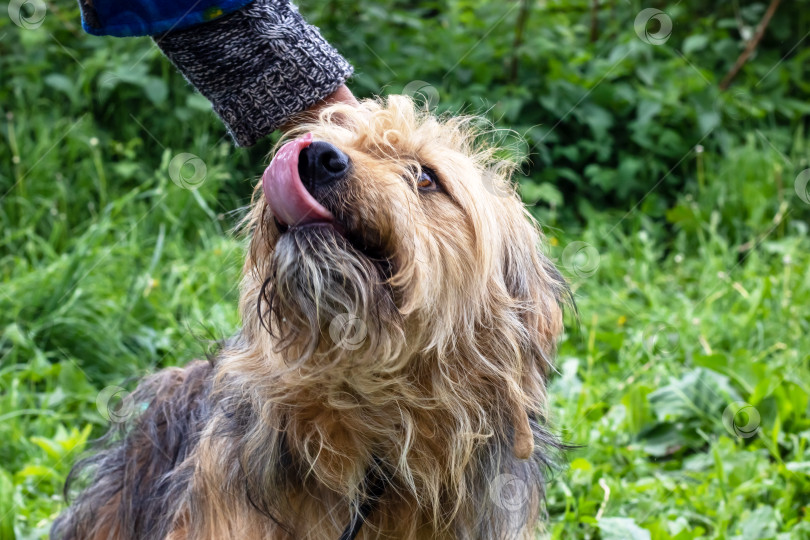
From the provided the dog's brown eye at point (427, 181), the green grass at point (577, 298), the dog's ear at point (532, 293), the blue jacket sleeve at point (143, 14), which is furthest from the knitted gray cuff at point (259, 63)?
the green grass at point (577, 298)

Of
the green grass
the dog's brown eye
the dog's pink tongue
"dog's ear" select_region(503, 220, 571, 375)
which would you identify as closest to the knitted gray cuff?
the dog's brown eye

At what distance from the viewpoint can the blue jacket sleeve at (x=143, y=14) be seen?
258cm

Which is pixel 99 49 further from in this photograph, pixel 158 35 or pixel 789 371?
pixel 789 371

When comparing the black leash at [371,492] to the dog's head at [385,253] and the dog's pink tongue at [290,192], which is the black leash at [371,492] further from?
the dog's pink tongue at [290,192]

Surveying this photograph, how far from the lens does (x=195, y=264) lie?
17.6 ft

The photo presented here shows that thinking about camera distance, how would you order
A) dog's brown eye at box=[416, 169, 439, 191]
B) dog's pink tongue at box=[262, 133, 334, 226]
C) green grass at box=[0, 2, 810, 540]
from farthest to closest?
green grass at box=[0, 2, 810, 540]
dog's brown eye at box=[416, 169, 439, 191]
dog's pink tongue at box=[262, 133, 334, 226]

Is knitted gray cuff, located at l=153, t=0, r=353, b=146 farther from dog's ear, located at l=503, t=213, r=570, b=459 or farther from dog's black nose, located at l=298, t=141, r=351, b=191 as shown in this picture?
dog's ear, located at l=503, t=213, r=570, b=459

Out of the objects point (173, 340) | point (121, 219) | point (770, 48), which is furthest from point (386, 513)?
point (770, 48)

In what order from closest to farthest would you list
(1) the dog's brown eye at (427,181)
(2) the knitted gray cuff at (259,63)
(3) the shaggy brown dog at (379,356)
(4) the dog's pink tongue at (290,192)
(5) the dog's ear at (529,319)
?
(4) the dog's pink tongue at (290,192), (3) the shaggy brown dog at (379,356), (1) the dog's brown eye at (427,181), (5) the dog's ear at (529,319), (2) the knitted gray cuff at (259,63)

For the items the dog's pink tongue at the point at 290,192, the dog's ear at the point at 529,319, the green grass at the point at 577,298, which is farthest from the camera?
the green grass at the point at 577,298

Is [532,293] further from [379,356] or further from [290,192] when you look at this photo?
[290,192]

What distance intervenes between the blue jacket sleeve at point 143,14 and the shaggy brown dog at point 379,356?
468mm

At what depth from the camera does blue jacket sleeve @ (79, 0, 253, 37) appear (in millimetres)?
2576

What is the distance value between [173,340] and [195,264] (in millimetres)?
697
